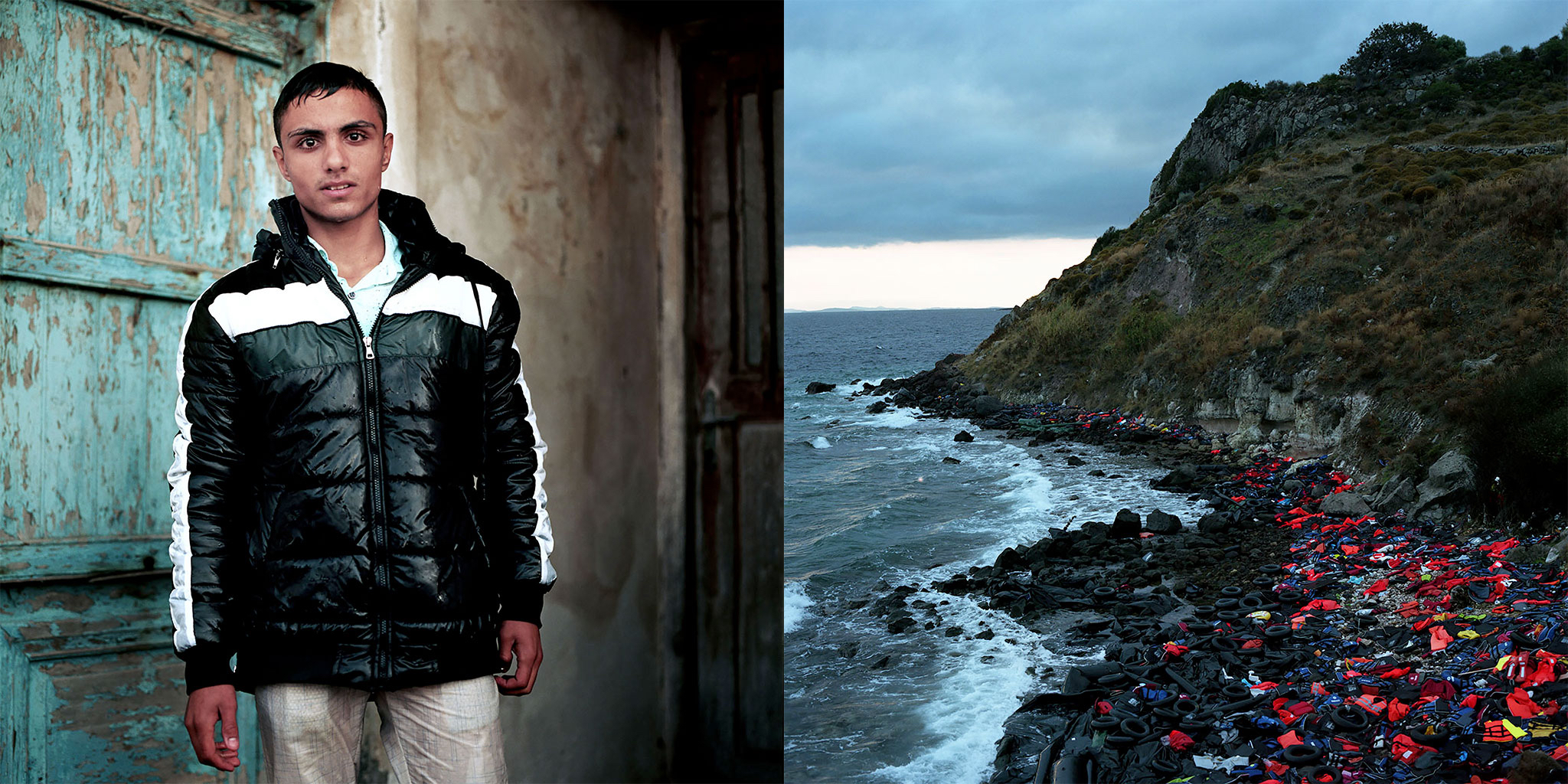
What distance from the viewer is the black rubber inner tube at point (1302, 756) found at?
178 inches

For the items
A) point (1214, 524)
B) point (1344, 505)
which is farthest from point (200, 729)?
point (1214, 524)

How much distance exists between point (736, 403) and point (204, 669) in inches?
39.2

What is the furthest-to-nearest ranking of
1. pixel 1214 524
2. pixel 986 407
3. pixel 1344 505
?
pixel 986 407 < pixel 1214 524 < pixel 1344 505

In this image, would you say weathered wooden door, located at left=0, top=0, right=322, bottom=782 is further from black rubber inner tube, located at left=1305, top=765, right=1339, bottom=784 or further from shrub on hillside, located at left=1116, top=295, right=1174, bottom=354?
shrub on hillside, located at left=1116, top=295, right=1174, bottom=354

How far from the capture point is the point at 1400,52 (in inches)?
352

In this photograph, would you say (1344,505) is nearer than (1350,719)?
No

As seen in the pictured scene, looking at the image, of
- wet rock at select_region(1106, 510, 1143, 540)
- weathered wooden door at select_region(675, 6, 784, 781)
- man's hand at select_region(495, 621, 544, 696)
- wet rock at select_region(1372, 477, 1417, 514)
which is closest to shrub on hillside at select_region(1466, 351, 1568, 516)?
wet rock at select_region(1372, 477, 1417, 514)

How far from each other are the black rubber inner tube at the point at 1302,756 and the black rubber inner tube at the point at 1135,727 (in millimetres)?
871

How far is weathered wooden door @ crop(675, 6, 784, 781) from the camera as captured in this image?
1.68m

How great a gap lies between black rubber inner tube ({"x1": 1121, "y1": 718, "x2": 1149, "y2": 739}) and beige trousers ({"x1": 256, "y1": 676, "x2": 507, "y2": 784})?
5.23 m

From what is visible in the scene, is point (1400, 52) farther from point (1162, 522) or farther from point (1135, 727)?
point (1135, 727)

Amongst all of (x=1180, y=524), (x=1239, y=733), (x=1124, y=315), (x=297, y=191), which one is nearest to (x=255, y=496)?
(x=297, y=191)

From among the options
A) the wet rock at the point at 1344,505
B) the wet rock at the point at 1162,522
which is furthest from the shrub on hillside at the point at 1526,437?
the wet rock at the point at 1162,522

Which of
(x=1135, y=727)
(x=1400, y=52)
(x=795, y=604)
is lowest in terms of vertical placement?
(x=795, y=604)
